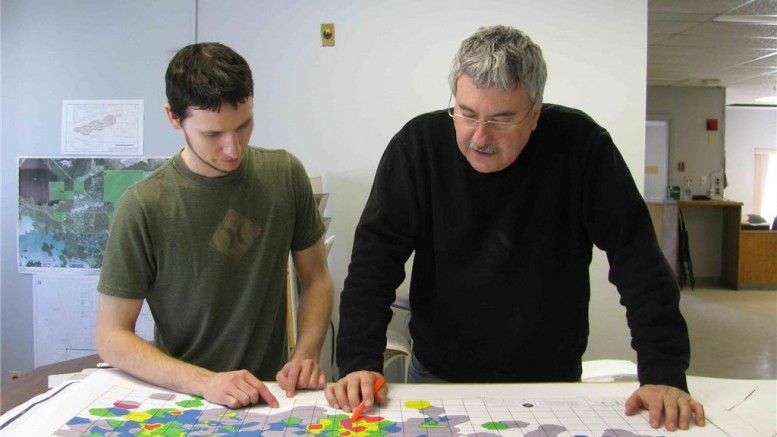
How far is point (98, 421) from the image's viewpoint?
36.7 inches

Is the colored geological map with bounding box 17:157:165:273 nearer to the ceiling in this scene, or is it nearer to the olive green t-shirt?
the olive green t-shirt

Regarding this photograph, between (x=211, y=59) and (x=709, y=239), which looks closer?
(x=211, y=59)

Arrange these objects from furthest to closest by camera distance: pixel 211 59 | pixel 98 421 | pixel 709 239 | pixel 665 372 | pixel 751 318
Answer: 1. pixel 709 239
2. pixel 751 318
3. pixel 211 59
4. pixel 665 372
5. pixel 98 421

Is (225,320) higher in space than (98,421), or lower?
higher

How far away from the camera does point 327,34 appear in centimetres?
288

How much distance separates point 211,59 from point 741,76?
7.29m

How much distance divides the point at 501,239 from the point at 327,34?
2.03 m

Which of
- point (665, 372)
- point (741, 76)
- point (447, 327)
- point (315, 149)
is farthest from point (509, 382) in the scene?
point (741, 76)

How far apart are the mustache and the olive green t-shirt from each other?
44cm

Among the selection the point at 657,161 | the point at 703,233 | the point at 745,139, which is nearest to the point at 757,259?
the point at 703,233

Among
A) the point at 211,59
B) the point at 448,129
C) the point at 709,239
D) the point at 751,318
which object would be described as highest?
the point at 211,59

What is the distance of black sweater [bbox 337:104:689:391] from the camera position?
3.69 feet

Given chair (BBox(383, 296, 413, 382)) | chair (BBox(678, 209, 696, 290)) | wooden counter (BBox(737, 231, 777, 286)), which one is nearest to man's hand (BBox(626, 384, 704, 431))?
chair (BBox(383, 296, 413, 382))

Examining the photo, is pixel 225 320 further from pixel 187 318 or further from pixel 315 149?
pixel 315 149
